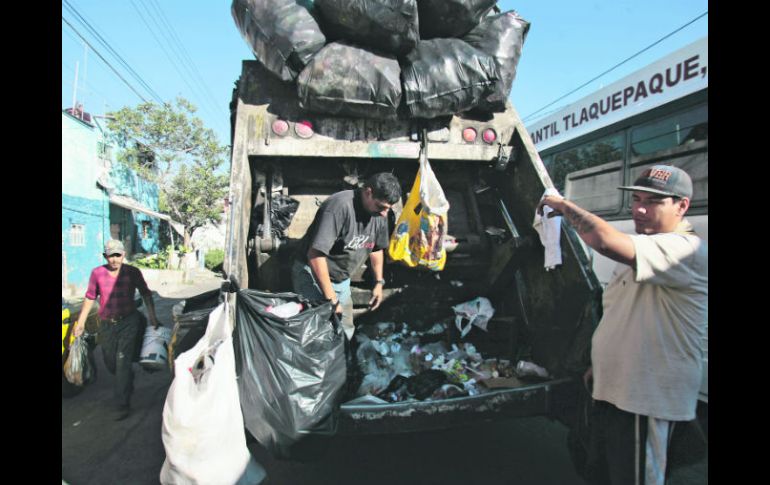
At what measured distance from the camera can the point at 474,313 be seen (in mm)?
3062

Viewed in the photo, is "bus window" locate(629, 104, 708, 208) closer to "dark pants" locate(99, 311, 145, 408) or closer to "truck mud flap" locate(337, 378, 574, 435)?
"truck mud flap" locate(337, 378, 574, 435)

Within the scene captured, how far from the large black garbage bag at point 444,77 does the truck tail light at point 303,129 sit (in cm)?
67

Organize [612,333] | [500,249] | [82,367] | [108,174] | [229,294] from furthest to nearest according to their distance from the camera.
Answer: [108,174] → [82,367] → [500,249] → [229,294] → [612,333]

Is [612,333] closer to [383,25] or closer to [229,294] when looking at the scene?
[229,294]

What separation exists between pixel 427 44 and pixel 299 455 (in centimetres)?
255

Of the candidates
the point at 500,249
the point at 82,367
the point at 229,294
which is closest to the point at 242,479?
the point at 229,294

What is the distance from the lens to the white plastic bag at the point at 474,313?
3.01 m

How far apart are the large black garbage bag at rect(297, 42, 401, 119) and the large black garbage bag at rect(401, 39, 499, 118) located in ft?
0.36

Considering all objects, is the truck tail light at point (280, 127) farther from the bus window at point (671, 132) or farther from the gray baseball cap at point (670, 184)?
the bus window at point (671, 132)

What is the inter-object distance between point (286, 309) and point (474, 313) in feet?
4.81

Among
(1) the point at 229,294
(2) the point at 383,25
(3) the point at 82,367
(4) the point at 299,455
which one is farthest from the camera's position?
(3) the point at 82,367

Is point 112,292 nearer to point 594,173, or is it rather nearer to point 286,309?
point 286,309

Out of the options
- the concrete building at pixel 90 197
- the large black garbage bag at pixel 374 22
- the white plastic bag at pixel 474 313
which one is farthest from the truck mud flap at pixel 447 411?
the concrete building at pixel 90 197

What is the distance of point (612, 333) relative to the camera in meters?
1.74
